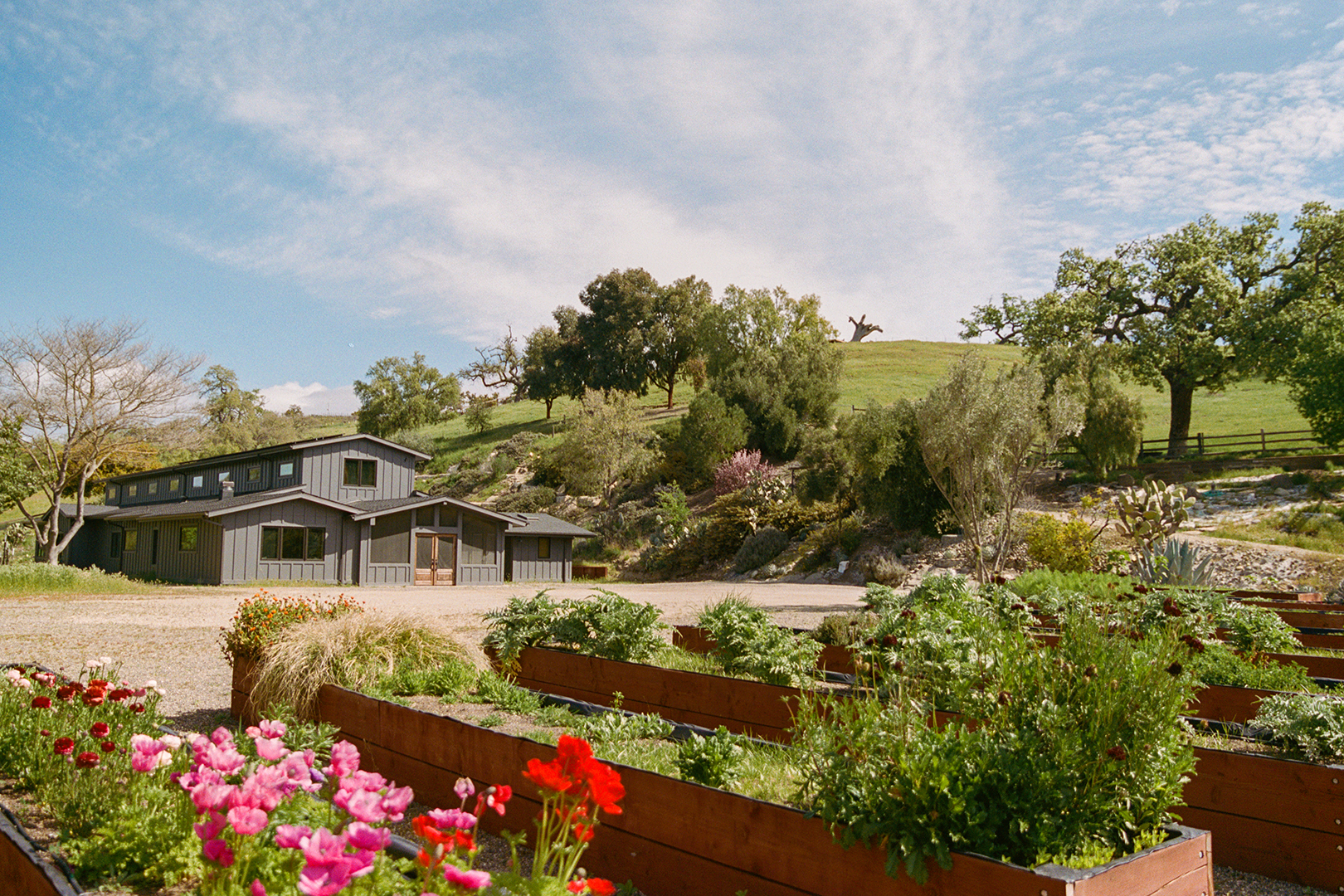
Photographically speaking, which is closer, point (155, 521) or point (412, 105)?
point (412, 105)

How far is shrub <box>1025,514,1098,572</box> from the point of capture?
1791cm

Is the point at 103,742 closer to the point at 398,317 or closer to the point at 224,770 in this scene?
the point at 224,770

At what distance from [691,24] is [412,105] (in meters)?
3.86

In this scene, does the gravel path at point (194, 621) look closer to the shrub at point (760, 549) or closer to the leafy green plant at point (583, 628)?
the leafy green plant at point (583, 628)

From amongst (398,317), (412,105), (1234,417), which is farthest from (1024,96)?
(1234,417)

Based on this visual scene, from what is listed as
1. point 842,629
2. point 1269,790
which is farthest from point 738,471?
point 1269,790

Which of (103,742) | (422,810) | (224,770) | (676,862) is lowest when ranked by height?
(422,810)

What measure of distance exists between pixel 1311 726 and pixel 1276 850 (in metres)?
0.67

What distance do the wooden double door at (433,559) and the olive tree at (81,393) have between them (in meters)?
9.71

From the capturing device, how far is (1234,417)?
3684cm

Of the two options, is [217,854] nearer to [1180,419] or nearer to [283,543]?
[283,543]

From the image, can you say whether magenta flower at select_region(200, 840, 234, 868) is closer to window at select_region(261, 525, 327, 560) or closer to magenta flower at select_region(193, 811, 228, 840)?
magenta flower at select_region(193, 811, 228, 840)

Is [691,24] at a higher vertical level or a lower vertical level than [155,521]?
higher

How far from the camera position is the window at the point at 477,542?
28203mm
